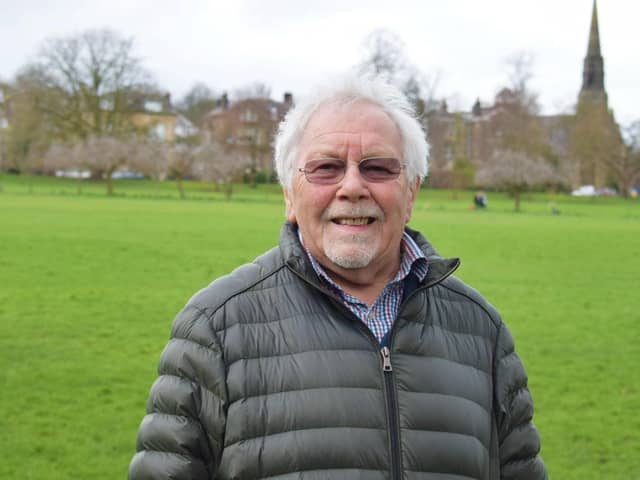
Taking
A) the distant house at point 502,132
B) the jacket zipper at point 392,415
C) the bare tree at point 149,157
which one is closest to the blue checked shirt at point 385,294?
the jacket zipper at point 392,415

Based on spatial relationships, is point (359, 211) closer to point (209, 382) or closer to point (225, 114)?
point (209, 382)

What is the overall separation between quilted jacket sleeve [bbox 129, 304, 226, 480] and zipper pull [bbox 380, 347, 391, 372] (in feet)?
1.51

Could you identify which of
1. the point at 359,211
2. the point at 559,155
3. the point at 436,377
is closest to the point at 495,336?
the point at 436,377

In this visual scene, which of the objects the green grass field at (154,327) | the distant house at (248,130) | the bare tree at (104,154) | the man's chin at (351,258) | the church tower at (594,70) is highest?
the church tower at (594,70)

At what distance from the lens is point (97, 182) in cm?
7375

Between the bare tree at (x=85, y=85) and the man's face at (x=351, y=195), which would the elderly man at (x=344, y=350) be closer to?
the man's face at (x=351, y=195)

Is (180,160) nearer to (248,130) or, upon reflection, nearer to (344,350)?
(248,130)

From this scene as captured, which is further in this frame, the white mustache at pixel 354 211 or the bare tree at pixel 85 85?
the bare tree at pixel 85 85

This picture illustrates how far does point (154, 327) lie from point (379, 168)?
9187 millimetres

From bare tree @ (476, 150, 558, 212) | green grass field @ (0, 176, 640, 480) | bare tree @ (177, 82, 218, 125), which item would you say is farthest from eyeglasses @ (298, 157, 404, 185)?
bare tree @ (177, 82, 218, 125)

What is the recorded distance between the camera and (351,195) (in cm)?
251

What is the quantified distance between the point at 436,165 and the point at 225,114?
75.4ft

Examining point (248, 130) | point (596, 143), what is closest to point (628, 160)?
point (596, 143)

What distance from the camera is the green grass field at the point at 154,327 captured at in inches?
265
